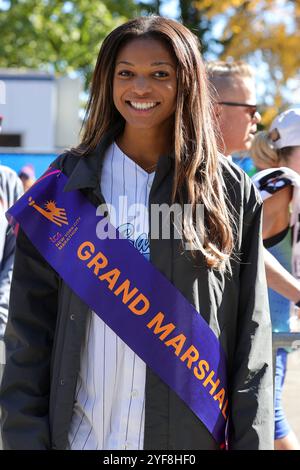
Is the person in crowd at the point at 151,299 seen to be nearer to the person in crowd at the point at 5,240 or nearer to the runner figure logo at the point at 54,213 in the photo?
the runner figure logo at the point at 54,213

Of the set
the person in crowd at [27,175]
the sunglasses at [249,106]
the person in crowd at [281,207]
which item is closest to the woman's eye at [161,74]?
the person in crowd at [281,207]

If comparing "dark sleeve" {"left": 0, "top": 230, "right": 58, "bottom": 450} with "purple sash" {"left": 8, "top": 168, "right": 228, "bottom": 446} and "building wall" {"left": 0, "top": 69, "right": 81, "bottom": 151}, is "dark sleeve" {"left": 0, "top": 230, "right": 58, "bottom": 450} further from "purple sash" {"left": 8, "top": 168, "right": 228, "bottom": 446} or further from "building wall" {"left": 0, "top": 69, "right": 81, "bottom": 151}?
"building wall" {"left": 0, "top": 69, "right": 81, "bottom": 151}

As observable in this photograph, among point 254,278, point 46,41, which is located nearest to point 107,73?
point 254,278

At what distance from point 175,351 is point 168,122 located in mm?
645

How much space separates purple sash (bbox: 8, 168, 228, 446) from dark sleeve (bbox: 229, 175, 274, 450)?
2.2 inches

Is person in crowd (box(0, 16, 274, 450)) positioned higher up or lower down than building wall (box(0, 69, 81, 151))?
lower down

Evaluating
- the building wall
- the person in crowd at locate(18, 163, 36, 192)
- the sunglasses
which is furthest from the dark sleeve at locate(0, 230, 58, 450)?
the building wall

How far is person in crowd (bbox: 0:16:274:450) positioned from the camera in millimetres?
2439

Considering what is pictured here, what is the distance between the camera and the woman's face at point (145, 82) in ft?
8.34

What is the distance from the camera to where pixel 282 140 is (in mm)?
4070

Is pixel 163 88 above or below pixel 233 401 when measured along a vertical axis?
above

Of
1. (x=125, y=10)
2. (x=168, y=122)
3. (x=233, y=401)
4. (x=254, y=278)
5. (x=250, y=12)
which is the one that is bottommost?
(x=233, y=401)

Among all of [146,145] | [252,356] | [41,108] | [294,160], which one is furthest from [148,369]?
[41,108]
